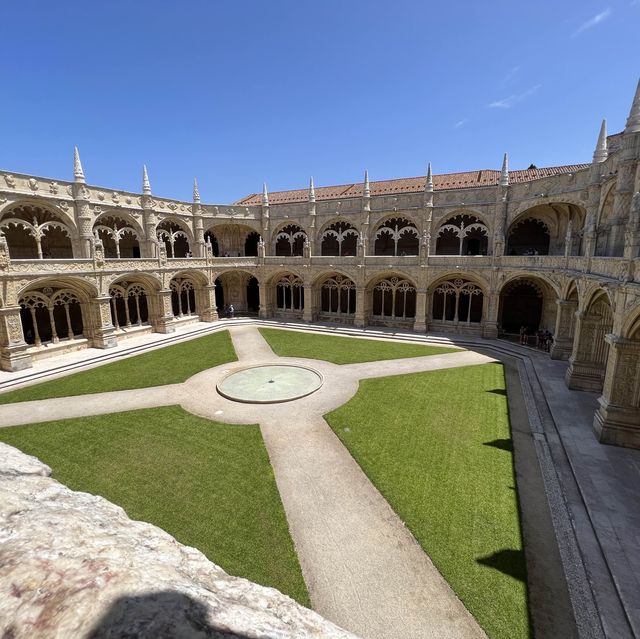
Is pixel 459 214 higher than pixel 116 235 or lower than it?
higher

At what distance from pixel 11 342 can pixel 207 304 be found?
45.1ft

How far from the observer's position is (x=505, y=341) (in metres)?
23.0

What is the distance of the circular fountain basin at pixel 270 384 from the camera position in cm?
1427

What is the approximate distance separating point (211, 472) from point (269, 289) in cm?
2363

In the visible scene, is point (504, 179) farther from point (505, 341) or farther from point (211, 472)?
point (211, 472)

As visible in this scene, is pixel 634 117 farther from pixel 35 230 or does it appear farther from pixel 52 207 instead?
pixel 35 230

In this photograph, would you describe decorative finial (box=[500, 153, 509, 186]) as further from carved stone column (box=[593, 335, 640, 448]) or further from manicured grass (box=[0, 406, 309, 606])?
manicured grass (box=[0, 406, 309, 606])

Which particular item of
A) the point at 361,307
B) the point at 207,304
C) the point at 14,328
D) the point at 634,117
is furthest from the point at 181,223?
the point at 634,117

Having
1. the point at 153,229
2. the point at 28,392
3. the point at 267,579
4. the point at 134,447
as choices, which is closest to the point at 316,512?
the point at 267,579

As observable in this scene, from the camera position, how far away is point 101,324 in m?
22.3

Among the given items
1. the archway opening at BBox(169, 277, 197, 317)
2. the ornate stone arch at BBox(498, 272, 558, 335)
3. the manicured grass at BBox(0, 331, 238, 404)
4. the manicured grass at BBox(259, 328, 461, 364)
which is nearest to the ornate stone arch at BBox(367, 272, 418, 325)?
the manicured grass at BBox(259, 328, 461, 364)

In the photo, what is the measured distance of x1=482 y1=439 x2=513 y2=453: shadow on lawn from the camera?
10.8m

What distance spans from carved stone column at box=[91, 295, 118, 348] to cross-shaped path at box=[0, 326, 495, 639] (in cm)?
858

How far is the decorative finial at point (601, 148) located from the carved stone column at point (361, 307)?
15.4 meters
